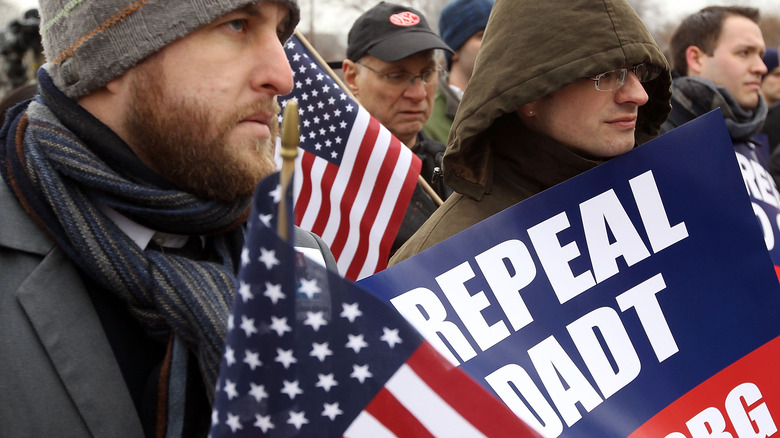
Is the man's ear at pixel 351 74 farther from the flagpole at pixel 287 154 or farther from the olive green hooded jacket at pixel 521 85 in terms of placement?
the flagpole at pixel 287 154

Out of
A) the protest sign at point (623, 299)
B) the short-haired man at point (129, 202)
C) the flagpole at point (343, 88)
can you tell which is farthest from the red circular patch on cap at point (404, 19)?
the short-haired man at point (129, 202)

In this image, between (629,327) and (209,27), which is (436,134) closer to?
(629,327)

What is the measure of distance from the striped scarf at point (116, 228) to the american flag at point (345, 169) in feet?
6.63

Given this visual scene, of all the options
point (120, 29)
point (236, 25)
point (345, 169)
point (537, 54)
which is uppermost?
point (120, 29)

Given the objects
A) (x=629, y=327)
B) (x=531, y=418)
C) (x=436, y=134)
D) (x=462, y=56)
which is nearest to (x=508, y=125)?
(x=629, y=327)

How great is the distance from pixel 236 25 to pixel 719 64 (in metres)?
3.95

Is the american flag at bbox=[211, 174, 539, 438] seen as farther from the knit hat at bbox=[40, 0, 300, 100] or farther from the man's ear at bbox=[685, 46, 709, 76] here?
the man's ear at bbox=[685, 46, 709, 76]

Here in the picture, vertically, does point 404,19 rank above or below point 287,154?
below

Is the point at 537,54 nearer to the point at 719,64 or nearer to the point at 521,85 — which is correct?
the point at 521,85

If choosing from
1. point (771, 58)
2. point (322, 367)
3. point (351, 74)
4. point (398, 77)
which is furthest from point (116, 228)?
point (771, 58)

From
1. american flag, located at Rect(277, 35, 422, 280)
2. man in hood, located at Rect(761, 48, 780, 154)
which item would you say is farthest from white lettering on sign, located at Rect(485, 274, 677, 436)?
man in hood, located at Rect(761, 48, 780, 154)

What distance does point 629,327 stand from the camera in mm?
2285

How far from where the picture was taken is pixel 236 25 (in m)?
1.85

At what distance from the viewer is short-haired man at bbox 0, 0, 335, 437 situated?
5.41ft
